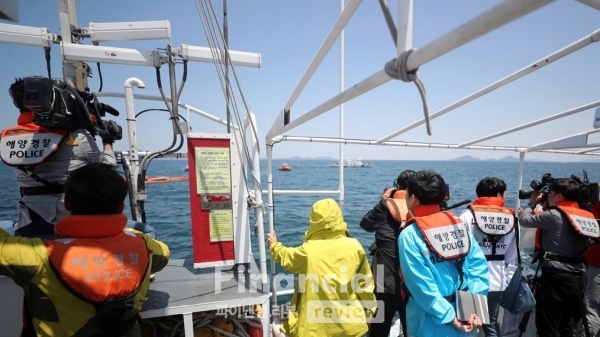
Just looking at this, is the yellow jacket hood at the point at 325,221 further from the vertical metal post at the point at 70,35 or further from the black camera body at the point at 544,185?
the black camera body at the point at 544,185

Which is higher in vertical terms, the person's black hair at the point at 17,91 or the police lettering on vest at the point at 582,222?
the person's black hair at the point at 17,91

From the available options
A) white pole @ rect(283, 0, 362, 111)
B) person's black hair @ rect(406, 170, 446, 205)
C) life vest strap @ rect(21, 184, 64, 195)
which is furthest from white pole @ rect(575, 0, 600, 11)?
life vest strap @ rect(21, 184, 64, 195)

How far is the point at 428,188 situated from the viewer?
2.01m

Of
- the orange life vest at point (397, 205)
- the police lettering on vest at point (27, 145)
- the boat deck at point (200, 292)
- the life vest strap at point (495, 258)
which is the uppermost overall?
the police lettering on vest at point (27, 145)

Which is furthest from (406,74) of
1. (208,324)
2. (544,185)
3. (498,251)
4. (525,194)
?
(525,194)

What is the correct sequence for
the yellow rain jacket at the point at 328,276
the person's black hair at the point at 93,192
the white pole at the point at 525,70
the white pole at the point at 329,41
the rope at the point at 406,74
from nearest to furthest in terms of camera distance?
the rope at the point at 406,74
the white pole at the point at 329,41
the person's black hair at the point at 93,192
the white pole at the point at 525,70
the yellow rain jacket at the point at 328,276

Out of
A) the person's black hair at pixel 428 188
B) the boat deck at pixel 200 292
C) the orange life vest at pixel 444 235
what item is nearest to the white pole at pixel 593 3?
the person's black hair at pixel 428 188

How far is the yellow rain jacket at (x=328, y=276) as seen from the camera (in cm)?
212

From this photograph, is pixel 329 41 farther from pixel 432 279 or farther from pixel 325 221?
pixel 432 279

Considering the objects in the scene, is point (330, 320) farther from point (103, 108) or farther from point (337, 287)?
point (103, 108)

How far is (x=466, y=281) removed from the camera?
1955 mm

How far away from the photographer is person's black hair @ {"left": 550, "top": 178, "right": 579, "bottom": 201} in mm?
2822

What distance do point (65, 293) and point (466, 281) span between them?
2449 millimetres

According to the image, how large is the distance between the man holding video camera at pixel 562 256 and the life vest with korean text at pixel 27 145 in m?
4.31
